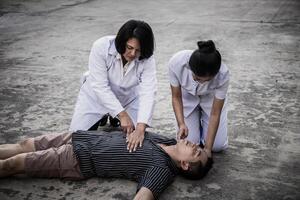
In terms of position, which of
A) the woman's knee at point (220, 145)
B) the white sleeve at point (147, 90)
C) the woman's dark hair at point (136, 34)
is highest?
the woman's dark hair at point (136, 34)

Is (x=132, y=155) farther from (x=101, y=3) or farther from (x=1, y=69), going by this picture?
(x=101, y=3)

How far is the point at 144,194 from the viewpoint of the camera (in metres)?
2.04

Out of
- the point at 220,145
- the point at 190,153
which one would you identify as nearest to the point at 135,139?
the point at 190,153

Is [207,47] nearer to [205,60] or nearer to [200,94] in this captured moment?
[205,60]

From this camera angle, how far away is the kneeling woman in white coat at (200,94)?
2.22m

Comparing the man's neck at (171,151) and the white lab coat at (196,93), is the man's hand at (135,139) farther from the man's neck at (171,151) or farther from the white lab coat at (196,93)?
the white lab coat at (196,93)

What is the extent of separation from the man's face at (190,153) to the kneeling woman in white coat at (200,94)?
0.74ft

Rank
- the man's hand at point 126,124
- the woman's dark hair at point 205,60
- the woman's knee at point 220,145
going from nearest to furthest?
the woman's dark hair at point 205,60, the man's hand at point 126,124, the woman's knee at point 220,145

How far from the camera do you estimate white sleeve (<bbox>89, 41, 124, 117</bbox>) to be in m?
2.62

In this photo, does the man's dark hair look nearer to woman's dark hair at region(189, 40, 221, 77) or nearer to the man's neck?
the man's neck

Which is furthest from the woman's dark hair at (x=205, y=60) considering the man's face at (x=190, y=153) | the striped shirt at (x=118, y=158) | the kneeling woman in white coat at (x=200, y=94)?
the striped shirt at (x=118, y=158)

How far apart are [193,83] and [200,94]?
0.14m

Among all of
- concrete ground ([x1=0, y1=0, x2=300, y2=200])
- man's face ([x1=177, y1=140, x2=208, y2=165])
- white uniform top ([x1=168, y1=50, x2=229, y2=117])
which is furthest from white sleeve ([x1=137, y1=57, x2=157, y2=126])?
concrete ground ([x1=0, y1=0, x2=300, y2=200])

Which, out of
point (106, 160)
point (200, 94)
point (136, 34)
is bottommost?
point (106, 160)
